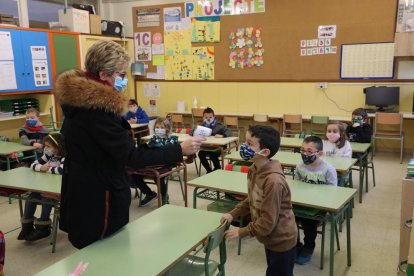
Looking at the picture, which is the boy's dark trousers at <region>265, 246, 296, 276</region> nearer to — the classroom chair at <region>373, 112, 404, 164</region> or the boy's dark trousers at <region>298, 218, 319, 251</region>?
the boy's dark trousers at <region>298, 218, 319, 251</region>

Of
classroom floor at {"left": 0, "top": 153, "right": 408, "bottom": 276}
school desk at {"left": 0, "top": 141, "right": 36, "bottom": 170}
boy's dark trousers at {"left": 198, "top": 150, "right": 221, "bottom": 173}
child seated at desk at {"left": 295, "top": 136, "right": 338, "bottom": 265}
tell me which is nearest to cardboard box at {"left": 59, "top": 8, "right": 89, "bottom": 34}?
school desk at {"left": 0, "top": 141, "right": 36, "bottom": 170}

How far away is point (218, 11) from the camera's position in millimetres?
8062

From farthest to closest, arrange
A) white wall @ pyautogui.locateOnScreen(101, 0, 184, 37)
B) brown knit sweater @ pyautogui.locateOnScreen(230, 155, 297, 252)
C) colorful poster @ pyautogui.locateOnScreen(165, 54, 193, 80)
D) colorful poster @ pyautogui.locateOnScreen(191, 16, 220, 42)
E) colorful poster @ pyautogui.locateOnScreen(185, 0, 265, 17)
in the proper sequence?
white wall @ pyautogui.locateOnScreen(101, 0, 184, 37) → colorful poster @ pyautogui.locateOnScreen(165, 54, 193, 80) → colorful poster @ pyautogui.locateOnScreen(191, 16, 220, 42) → colorful poster @ pyautogui.locateOnScreen(185, 0, 265, 17) → brown knit sweater @ pyautogui.locateOnScreen(230, 155, 297, 252)

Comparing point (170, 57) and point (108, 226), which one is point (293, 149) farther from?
point (170, 57)

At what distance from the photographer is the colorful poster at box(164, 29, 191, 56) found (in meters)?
8.49

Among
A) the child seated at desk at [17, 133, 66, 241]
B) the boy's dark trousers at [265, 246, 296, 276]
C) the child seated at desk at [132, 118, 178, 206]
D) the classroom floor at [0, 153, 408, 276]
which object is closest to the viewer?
the boy's dark trousers at [265, 246, 296, 276]

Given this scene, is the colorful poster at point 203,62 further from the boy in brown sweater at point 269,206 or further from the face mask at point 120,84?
the face mask at point 120,84

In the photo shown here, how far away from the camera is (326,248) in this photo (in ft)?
10.8

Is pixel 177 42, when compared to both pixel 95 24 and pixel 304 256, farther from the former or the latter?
pixel 304 256

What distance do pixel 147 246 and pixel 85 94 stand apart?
0.76 meters

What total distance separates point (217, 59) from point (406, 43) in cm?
366

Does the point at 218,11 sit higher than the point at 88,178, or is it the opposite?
the point at 218,11

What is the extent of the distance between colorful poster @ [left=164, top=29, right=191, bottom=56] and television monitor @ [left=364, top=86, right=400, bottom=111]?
12.9 feet

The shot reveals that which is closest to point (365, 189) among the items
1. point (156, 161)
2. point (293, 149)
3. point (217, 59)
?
point (293, 149)
